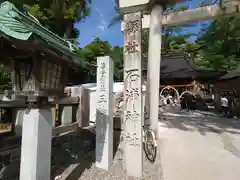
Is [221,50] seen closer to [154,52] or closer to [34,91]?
[154,52]

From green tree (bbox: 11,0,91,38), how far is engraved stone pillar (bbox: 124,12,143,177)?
39.7 feet

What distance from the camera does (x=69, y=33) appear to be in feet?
53.5

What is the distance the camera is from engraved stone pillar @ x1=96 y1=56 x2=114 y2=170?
4.35m

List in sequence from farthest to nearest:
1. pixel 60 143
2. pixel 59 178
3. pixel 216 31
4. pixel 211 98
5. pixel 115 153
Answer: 1. pixel 211 98
2. pixel 216 31
3. pixel 60 143
4. pixel 115 153
5. pixel 59 178

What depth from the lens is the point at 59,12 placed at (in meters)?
14.6

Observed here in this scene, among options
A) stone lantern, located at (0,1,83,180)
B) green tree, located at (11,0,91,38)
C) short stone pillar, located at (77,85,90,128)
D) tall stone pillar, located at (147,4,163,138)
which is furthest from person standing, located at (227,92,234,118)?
green tree, located at (11,0,91,38)

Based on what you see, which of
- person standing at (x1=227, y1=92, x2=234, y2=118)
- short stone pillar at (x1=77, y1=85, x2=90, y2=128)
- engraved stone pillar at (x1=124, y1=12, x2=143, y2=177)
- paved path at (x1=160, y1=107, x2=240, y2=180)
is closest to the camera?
paved path at (x1=160, y1=107, x2=240, y2=180)

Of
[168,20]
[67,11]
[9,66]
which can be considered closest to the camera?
[9,66]

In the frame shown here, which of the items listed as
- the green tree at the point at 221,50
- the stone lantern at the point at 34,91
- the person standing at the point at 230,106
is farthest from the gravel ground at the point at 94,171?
the green tree at the point at 221,50

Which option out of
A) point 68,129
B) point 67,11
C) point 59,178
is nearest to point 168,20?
point 68,129

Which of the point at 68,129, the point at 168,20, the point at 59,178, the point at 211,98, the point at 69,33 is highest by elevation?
the point at 69,33

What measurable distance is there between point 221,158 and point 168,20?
4487 millimetres

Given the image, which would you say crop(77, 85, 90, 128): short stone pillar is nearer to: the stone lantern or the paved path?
the paved path

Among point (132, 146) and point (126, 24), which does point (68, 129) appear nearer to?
point (132, 146)
